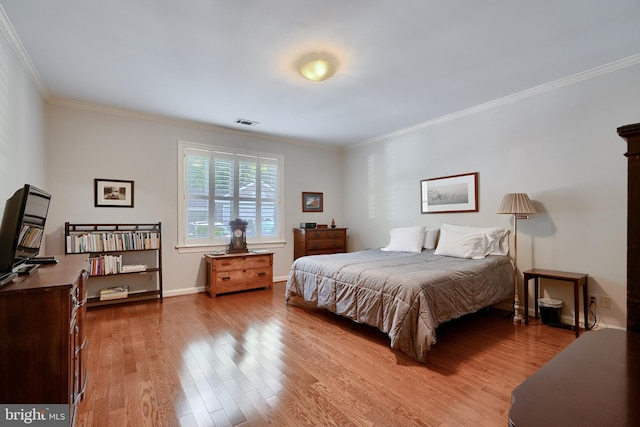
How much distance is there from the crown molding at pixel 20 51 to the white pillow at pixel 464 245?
15.2 ft

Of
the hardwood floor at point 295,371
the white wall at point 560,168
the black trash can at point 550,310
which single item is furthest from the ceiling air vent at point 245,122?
the black trash can at point 550,310

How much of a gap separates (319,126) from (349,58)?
2.07 meters

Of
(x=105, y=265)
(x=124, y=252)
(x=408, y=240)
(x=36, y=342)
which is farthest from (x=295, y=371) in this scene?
(x=124, y=252)

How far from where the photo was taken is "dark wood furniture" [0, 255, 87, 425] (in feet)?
4.47

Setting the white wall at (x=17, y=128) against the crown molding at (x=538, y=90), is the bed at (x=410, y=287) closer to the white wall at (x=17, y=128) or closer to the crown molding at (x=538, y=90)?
the crown molding at (x=538, y=90)

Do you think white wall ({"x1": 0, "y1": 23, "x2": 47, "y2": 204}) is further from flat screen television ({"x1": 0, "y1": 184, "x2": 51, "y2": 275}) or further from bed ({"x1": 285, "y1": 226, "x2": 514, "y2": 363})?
bed ({"x1": 285, "y1": 226, "x2": 514, "y2": 363})

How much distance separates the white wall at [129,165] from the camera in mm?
3756

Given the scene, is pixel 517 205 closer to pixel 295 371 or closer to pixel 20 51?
pixel 295 371

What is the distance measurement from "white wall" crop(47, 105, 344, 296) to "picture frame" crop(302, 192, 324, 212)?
3.27 ft

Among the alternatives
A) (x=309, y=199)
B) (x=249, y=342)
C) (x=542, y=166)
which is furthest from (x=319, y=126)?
(x=249, y=342)

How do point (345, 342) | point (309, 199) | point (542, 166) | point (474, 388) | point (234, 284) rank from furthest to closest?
point (309, 199) → point (234, 284) → point (542, 166) → point (345, 342) → point (474, 388)

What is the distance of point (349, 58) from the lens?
2766mm

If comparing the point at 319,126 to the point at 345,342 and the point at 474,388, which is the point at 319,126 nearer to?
the point at 345,342

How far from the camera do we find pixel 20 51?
2.58 metres
